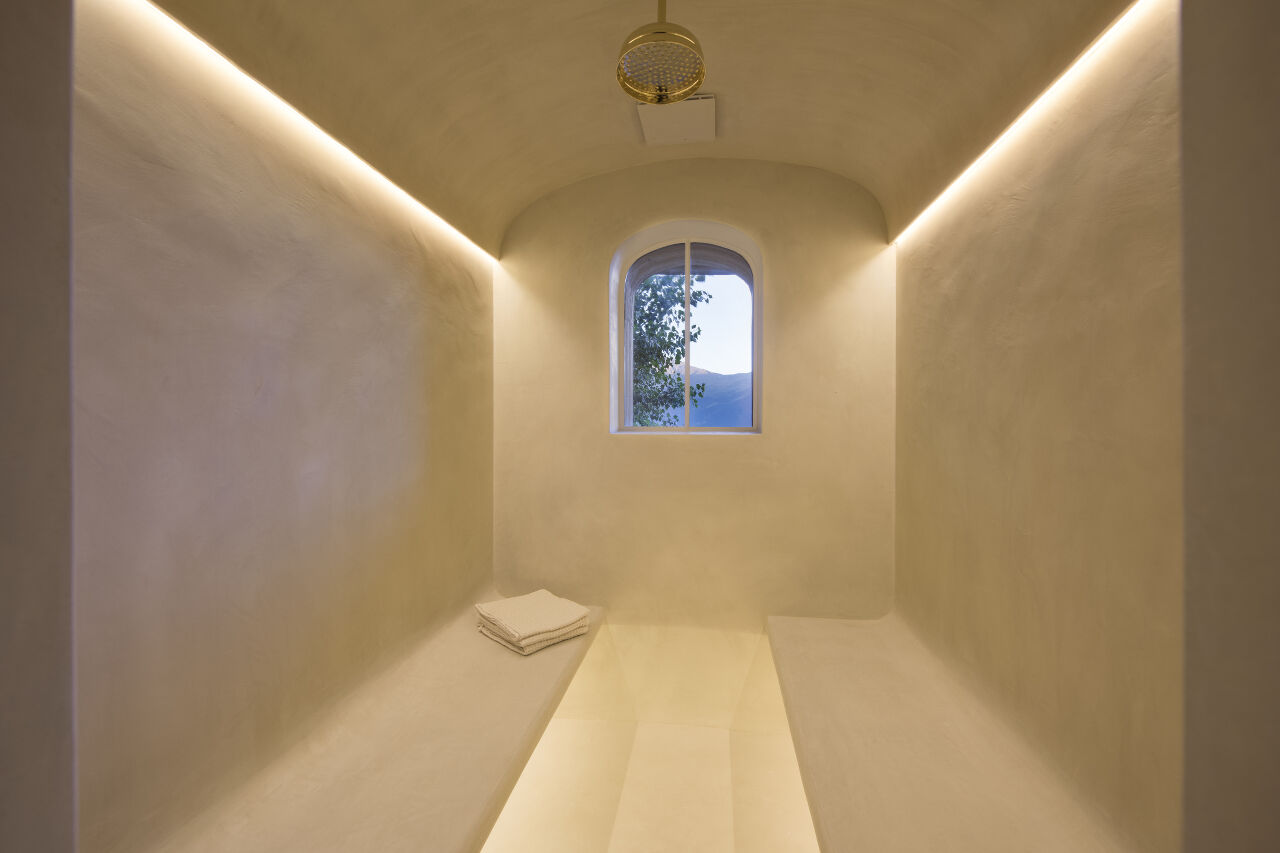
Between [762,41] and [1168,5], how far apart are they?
40.3 inches

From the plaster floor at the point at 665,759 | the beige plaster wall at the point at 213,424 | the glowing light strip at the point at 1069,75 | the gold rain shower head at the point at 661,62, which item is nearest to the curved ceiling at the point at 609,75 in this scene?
the glowing light strip at the point at 1069,75

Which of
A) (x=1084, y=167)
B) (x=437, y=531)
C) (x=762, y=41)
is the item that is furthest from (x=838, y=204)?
(x=437, y=531)

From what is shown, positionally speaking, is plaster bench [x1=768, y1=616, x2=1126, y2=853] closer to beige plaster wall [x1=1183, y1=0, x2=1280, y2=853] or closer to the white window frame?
beige plaster wall [x1=1183, y1=0, x2=1280, y2=853]

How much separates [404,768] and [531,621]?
85 cm

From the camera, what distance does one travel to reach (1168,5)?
106cm

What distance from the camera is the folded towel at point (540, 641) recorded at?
2184 mm

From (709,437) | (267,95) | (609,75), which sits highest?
(609,75)

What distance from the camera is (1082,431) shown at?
1.28m

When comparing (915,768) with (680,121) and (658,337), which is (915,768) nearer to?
(658,337)

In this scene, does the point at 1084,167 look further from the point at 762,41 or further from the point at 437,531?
the point at 437,531

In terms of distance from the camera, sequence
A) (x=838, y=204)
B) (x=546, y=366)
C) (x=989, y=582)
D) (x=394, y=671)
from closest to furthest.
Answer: (x=989, y=582), (x=394, y=671), (x=838, y=204), (x=546, y=366)

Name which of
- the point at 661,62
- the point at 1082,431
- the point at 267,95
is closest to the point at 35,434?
the point at 267,95

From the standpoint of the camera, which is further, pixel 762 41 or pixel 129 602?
pixel 762 41

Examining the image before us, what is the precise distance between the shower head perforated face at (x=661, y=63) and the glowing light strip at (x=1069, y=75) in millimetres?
A: 876
